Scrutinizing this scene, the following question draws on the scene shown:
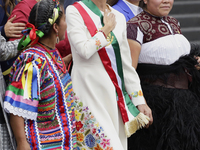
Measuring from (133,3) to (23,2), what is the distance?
1.09 metres

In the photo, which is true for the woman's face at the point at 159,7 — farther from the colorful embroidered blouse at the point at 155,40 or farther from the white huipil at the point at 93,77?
the white huipil at the point at 93,77

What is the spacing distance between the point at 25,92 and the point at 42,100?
14 cm

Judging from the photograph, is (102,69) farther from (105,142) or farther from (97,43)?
(105,142)

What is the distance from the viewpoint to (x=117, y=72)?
90.0 inches

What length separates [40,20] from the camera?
1.98 m

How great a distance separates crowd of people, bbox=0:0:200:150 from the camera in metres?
1.87

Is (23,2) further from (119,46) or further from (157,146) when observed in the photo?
(157,146)

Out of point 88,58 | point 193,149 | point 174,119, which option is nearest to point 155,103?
point 174,119

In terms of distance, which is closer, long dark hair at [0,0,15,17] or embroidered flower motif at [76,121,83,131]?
embroidered flower motif at [76,121,83,131]

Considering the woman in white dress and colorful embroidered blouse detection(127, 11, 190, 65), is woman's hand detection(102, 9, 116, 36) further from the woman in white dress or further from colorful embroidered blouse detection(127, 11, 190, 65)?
colorful embroidered blouse detection(127, 11, 190, 65)

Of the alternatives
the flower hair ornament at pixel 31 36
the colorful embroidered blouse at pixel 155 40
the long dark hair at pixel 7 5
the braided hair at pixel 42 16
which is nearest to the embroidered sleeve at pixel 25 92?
the flower hair ornament at pixel 31 36

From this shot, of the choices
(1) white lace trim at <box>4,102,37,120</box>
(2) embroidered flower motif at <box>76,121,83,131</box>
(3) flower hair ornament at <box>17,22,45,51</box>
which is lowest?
(2) embroidered flower motif at <box>76,121,83,131</box>

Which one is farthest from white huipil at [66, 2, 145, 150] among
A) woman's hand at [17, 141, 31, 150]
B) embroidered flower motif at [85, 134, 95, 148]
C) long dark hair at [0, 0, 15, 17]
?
long dark hair at [0, 0, 15, 17]

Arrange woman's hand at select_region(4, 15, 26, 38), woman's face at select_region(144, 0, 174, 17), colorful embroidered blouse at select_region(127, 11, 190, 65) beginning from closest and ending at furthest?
woman's hand at select_region(4, 15, 26, 38) < colorful embroidered blouse at select_region(127, 11, 190, 65) < woman's face at select_region(144, 0, 174, 17)
